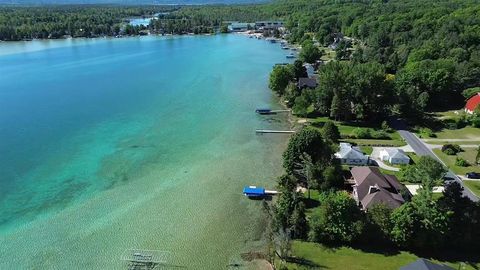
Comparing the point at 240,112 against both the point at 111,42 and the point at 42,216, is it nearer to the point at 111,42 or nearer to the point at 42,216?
the point at 42,216

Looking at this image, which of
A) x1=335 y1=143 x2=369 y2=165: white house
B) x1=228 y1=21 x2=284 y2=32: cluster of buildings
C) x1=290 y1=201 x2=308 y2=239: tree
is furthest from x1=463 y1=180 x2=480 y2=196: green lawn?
x1=228 y1=21 x2=284 y2=32: cluster of buildings

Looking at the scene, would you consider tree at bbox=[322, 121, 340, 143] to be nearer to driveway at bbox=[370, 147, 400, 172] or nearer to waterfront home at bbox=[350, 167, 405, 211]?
driveway at bbox=[370, 147, 400, 172]

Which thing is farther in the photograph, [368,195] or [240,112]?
[240,112]

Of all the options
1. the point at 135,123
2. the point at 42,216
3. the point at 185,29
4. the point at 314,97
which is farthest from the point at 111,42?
the point at 42,216

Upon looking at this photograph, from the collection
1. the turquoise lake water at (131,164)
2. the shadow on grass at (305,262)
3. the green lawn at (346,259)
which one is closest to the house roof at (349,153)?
the turquoise lake water at (131,164)

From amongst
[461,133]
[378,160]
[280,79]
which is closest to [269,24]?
[280,79]

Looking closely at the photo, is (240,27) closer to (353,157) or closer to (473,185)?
(353,157)

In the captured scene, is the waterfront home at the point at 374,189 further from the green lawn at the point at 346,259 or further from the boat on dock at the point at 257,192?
the boat on dock at the point at 257,192
